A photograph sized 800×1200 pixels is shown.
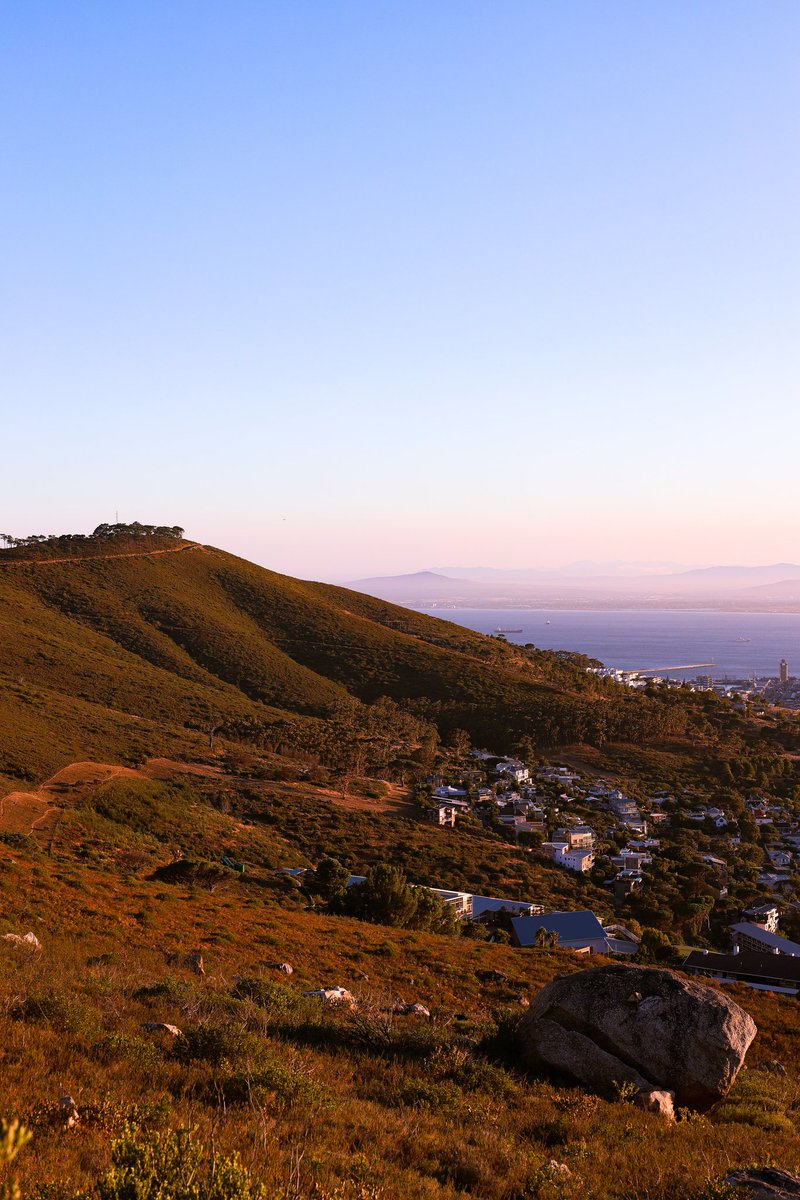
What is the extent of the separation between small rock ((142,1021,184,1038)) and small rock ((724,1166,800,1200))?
471cm

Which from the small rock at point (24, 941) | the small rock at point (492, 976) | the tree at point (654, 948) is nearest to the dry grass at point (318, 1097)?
the small rock at point (24, 941)

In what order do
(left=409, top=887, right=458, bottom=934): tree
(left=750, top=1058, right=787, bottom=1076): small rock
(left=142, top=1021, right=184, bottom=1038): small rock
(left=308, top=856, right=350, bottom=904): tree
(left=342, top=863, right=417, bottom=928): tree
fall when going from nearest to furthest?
(left=142, top=1021, right=184, bottom=1038): small rock → (left=750, top=1058, right=787, bottom=1076): small rock → (left=342, top=863, right=417, bottom=928): tree → (left=409, top=887, right=458, bottom=934): tree → (left=308, top=856, right=350, bottom=904): tree

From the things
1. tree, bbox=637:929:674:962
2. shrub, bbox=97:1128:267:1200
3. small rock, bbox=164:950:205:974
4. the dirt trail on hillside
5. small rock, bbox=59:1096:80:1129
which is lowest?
tree, bbox=637:929:674:962

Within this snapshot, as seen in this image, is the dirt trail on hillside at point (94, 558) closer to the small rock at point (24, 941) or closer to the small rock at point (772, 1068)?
the small rock at point (24, 941)

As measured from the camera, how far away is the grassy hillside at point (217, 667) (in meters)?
44.9

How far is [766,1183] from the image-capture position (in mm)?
5074

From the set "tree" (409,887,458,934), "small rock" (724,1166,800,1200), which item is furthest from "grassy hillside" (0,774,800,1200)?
"tree" (409,887,458,934)

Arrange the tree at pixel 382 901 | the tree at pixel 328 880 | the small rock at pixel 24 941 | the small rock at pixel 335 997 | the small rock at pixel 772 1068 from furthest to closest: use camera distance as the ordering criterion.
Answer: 1. the tree at pixel 328 880
2. the tree at pixel 382 901
3. the small rock at pixel 772 1068
4. the small rock at pixel 24 941
5. the small rock at pixel 335 997

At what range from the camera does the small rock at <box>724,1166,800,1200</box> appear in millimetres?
4922

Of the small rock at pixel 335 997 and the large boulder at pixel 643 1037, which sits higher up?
the large boulder at pixel 643 1037

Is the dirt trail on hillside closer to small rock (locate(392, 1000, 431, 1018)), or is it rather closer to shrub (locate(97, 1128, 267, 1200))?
small rock (locate(392, 1000, 431, 1018))

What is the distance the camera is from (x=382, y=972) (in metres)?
14.4

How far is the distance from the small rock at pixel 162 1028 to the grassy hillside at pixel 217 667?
28.4m

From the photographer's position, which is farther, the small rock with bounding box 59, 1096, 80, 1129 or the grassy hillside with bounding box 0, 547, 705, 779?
the grassy hillside with bounding box 0, 547, 705, 779
